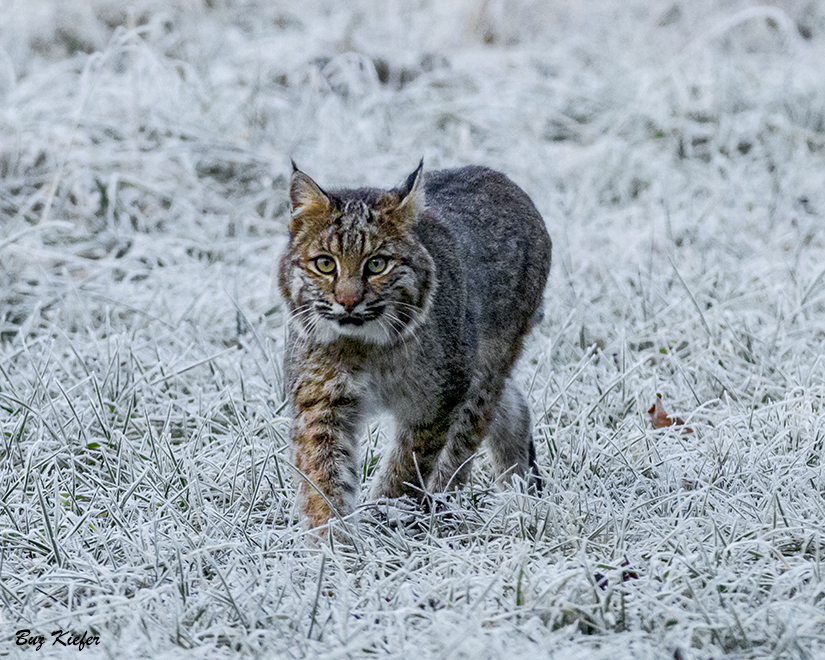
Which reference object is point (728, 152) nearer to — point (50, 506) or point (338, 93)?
point (338, 93)

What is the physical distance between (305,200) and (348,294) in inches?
15.6

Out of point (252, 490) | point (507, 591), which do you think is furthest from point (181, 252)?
point (507, 591)

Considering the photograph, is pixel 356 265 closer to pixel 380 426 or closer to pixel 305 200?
pixel 305 200

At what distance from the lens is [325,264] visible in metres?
3.25

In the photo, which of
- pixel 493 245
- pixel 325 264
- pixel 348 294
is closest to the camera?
pixel 348 294

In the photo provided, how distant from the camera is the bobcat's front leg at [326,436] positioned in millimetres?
3314

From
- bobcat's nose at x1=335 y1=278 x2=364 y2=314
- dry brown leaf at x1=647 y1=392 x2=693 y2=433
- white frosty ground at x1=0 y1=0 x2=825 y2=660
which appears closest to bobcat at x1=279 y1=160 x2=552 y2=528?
bobcat's nose at x1=335 y1=278 x2=364 y2=314

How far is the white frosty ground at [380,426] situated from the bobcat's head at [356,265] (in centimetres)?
62

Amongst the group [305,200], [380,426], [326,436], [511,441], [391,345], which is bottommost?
[380,426]

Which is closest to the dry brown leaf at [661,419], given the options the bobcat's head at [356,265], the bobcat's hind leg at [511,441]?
the bobcat's hind leg at [511,441]

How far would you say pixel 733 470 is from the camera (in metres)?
3.63

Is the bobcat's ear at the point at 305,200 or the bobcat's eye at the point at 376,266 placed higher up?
the bobcat's ear at the point at 305,200

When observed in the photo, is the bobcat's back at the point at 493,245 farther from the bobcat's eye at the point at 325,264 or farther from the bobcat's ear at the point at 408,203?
the bobcat's eye at the point at 325,264

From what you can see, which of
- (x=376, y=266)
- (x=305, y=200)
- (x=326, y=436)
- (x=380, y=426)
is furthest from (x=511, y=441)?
(x=305, y=200)
